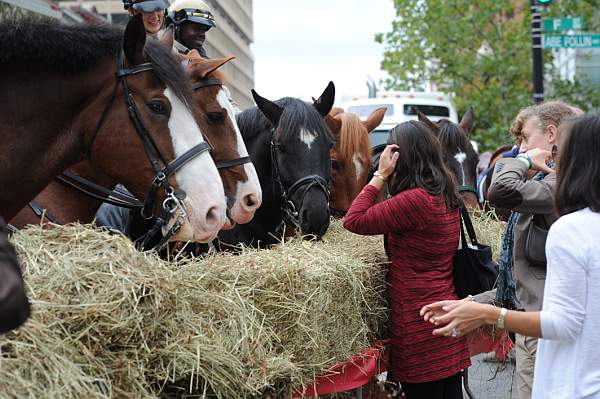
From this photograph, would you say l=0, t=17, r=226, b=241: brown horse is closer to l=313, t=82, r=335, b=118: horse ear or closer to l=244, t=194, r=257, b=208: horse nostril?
l=244, t=194, r=257, b=208: horse nostril

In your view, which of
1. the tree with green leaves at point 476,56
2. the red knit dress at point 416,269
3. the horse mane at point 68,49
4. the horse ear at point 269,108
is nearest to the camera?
the horse mane at point 68,49

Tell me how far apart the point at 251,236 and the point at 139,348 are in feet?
10.4

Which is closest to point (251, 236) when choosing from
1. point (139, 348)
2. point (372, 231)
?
point (372, 231)

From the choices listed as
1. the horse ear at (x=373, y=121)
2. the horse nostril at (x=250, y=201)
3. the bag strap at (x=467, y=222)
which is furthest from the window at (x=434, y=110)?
the horse nostril at (x=250, y=201)

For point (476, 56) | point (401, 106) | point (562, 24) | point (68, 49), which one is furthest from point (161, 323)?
point (476, 56)

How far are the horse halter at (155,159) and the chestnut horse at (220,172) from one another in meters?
0.53

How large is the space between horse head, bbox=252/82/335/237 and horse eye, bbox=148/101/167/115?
2.05 metres

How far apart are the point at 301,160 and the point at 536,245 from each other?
195 cm

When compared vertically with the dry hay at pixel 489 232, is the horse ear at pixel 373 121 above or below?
above

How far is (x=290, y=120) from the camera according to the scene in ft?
21.3

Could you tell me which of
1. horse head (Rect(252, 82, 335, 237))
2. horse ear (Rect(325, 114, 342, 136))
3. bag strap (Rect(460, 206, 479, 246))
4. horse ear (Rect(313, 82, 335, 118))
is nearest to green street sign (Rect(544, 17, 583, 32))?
horse ear (Rect(325, 114, 342, 136))

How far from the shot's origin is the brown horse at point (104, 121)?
3.95m

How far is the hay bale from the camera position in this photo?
10.2ft

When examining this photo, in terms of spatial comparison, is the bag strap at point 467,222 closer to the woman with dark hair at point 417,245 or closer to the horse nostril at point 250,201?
the woman with dark hair at point 417,245
